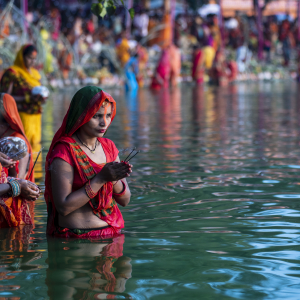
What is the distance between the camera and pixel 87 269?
3572 mm

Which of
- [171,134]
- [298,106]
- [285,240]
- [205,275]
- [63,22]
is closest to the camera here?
[205,275]

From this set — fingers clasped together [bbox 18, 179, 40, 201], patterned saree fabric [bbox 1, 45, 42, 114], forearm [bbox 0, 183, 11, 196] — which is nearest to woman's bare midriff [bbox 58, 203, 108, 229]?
fingers clasped together [bbox 18, 179, 40, 201]

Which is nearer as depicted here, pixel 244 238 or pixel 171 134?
pixel 244 238

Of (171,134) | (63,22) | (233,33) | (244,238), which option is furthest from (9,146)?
(233,33)

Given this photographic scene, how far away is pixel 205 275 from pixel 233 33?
33.9 meters

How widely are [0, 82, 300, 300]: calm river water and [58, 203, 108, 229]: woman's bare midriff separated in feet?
0.39

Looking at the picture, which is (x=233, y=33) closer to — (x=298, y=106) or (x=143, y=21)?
(x=143, y=21)

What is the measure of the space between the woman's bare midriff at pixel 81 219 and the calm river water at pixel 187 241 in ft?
0.39

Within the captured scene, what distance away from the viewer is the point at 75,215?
3861 millimetres

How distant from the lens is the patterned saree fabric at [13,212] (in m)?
4.38

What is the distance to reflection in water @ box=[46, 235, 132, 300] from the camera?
320cm

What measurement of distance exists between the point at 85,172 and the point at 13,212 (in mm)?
970

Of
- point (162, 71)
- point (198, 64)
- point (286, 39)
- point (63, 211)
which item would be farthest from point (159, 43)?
point (63, 211)

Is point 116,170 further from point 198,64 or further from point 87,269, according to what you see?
point 198,64
